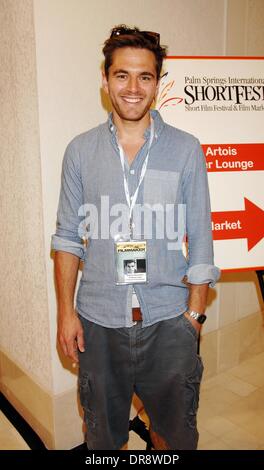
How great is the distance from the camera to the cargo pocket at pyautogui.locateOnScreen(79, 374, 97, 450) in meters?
1.45

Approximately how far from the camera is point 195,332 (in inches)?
56.7

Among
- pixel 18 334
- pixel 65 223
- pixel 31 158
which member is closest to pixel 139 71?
pixel 65 223

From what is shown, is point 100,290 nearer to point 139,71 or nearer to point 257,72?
point 139,71

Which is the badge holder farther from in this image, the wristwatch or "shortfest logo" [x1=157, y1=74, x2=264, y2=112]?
"shortfest logo" [x1=157, y1=74, x2=264, y2=112]

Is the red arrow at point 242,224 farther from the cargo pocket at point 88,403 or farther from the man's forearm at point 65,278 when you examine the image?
the cargo pocket at point 88,403

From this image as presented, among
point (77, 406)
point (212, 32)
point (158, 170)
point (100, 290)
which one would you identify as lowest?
point (77, 406)

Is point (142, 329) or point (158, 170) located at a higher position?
point (158, 170)

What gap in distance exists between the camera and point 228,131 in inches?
78.6

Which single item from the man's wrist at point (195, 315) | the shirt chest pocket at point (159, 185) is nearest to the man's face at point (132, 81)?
the shirt chest pocket at point (159, 185)

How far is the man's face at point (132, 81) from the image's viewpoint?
1.36 m

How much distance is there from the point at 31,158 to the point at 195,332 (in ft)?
3.63

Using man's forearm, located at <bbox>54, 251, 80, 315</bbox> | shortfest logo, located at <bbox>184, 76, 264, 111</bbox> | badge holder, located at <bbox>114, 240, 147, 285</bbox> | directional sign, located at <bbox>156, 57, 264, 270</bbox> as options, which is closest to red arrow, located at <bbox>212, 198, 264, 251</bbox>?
directional sign, located at <bbox>156, 57, 264, 270</bbox>

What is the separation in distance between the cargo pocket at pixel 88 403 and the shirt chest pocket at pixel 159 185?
27.3 inches
